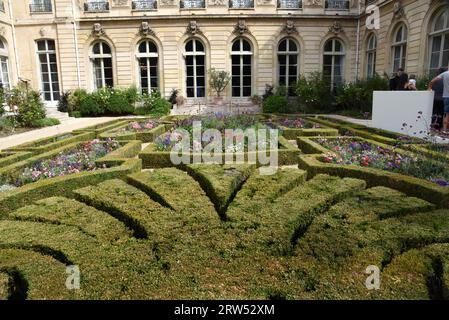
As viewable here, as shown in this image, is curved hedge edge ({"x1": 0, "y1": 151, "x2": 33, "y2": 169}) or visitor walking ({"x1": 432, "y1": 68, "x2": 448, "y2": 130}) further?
visitor walking ({"x1": 432, "y1": 68, "x2": 448, "y2": 130})

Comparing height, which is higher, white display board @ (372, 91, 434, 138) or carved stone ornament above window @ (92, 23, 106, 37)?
carved stone ornament above window @ (92, 23, 106, 37)

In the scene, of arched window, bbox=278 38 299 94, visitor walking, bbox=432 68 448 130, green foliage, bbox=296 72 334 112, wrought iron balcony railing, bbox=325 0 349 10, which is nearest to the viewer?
visitor walking, bbox=432 68 448 130

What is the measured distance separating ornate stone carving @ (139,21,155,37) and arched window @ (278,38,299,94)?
22.4 ft

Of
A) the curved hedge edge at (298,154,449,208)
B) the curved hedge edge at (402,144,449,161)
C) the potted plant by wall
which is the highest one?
the potted plant by wall

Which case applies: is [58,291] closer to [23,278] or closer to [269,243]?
[23,278]

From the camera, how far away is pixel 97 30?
17.5 meters

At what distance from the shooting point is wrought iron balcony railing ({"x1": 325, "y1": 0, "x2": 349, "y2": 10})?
57.7 feet

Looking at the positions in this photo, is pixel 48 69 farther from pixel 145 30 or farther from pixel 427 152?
pixel 427 152

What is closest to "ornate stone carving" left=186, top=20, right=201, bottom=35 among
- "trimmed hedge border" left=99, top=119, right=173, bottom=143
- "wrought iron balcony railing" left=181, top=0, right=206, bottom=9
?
"wrought iron balcony railing" left=181, top=0, right=206, bottom=9

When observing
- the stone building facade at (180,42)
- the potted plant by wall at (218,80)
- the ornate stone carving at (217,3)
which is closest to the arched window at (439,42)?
the stone building facade at (180,42)

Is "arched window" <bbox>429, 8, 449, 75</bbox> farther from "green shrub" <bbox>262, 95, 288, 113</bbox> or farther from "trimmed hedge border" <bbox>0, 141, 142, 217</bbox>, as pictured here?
"trimmed hedge border" <bbox>0, 141, 142, 217</bbox>

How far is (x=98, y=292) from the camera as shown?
7.61ft

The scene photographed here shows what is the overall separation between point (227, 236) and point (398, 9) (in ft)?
A: 48.8

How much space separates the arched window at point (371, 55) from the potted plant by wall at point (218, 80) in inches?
283
